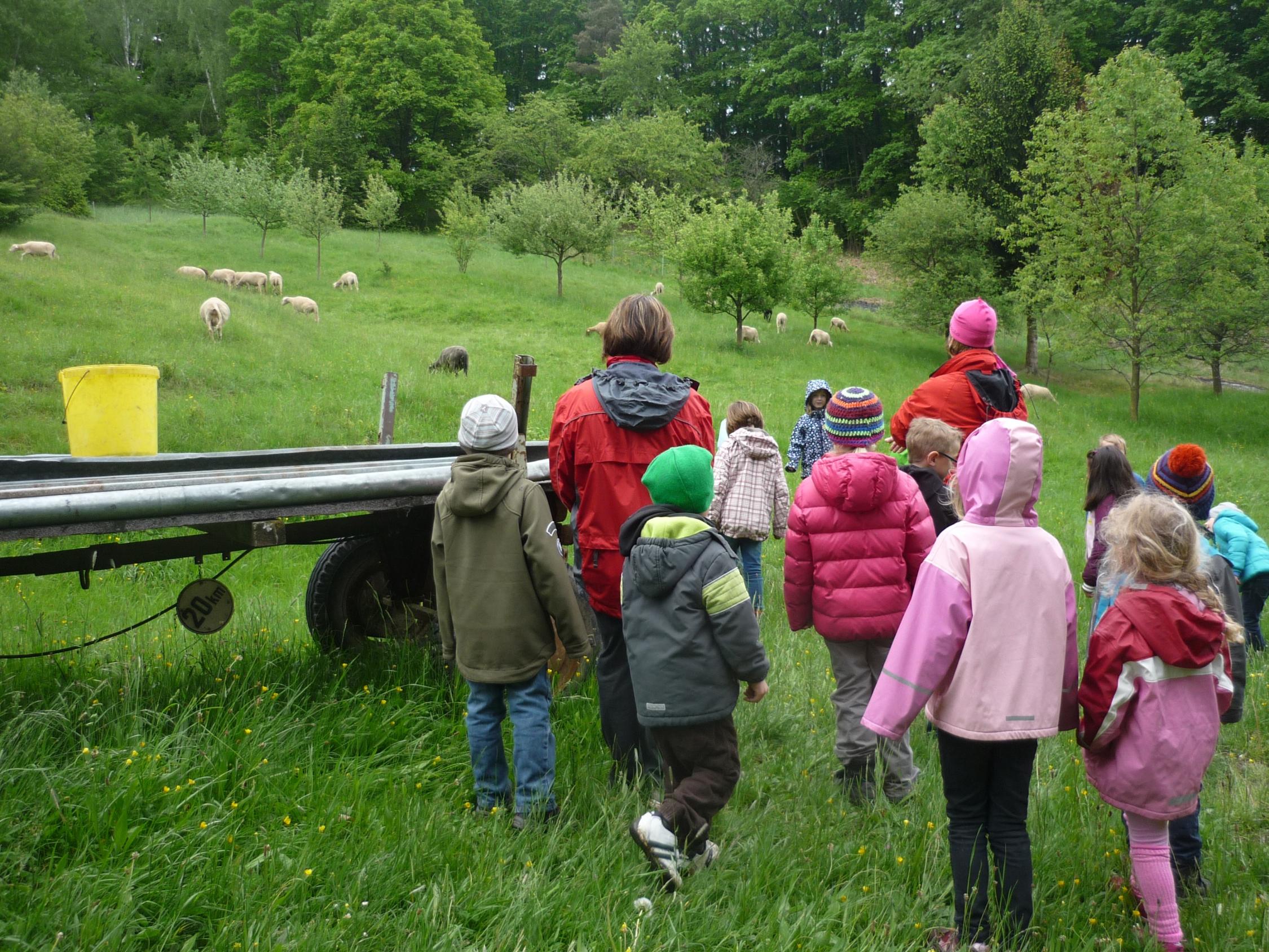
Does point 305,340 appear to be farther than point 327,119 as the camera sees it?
No

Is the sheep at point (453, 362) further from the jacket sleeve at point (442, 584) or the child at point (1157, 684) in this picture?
the child at point (1157, 684)

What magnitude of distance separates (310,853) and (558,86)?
6927cm

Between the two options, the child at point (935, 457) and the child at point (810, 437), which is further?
the child at point (810, 437)

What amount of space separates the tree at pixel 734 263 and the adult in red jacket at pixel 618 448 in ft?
72.5

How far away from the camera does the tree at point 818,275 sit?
97.0 feet

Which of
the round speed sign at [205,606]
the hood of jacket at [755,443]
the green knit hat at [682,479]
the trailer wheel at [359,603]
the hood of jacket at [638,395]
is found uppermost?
the hood of jacket at [638,395]

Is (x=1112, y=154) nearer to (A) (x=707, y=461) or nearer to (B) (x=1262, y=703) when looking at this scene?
(B) (x=1262, y=703)

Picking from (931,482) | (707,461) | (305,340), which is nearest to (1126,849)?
(931,482)

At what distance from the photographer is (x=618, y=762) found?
3838 millimetres

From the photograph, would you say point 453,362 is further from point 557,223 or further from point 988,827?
point 557,223

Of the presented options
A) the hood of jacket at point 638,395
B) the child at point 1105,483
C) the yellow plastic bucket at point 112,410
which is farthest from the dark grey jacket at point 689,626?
the yellow plastic bucket at point 112,410

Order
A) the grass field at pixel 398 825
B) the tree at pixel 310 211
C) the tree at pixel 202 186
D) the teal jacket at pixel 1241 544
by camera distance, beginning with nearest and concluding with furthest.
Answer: the grass field at pixel 398 825 < the teal jacket at pixel 1241 544 < the tree at pixel 310 211 < the tree at pixel 202 186

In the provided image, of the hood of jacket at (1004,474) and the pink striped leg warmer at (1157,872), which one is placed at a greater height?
the hood of jacket at (1004,474)

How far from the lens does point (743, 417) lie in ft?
22.9
